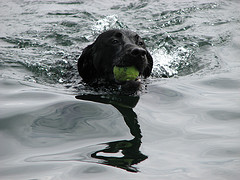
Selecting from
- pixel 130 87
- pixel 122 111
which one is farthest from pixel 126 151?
pixel 130 87

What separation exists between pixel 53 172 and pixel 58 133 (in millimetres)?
779

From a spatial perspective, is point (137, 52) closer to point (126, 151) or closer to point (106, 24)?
point (126, 151)

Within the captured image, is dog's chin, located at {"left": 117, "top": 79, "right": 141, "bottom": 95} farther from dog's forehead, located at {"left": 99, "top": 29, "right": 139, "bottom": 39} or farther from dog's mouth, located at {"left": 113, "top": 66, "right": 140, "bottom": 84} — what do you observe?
dog's forehead, located at {"left": 99, "top": 29, "right": 139, "bottom": 39}

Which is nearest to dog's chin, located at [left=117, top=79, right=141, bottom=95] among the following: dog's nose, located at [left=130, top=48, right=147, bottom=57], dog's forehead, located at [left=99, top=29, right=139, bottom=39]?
dog's nose, located at [left=130, top=48, right=147, bottom=57]

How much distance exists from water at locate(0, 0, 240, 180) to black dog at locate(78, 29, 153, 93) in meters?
0.23

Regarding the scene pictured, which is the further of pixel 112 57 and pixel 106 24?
pixel 106 24

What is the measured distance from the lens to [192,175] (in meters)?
2.44

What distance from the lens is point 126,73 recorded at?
14.7 ft

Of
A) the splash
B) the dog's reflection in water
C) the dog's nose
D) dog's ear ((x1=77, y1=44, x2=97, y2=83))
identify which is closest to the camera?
the dog's reflection in water

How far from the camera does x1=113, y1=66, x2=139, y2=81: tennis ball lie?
14.6 ft

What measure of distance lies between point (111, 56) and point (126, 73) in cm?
83

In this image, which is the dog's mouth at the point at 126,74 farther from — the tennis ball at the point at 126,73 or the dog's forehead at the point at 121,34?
the dog's forehead at the point at 121,34

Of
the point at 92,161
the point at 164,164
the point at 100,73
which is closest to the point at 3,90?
the point at 100,73

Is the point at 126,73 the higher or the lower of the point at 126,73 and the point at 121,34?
the lower
